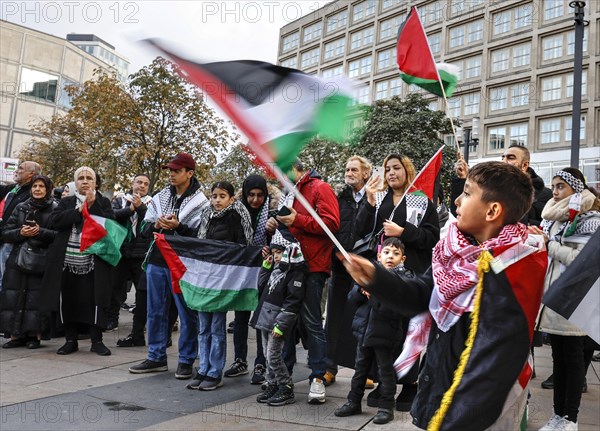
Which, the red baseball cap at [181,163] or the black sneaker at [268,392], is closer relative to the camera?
the black sneaker at [268,392]

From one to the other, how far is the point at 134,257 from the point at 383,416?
476 centimetres

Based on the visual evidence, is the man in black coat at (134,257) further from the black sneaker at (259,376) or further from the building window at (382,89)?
the building window at (382,89)

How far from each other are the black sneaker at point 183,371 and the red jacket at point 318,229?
1.64m

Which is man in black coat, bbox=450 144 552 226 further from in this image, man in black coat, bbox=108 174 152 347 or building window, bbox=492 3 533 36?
building window, bbox=492 3 533 36

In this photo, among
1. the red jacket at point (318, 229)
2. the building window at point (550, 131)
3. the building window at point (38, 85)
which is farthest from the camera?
the building window at point (38, 85)

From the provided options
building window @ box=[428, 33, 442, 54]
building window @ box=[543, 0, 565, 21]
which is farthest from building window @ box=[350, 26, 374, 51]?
building window @ box=[543, 0, 565, 21]

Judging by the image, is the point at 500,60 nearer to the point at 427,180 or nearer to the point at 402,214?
the point at 427,180

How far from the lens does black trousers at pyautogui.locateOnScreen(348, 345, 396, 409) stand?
167 inches

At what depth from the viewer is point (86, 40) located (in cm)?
12838

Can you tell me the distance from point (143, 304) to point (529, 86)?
4298 centimetres

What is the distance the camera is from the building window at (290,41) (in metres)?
64.7

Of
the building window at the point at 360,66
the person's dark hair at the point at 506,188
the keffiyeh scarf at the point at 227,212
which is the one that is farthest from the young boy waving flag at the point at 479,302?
the building window at the point at 360,66

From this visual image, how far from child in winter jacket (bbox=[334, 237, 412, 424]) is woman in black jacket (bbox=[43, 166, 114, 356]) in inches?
130

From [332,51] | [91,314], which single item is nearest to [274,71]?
[91,314]
